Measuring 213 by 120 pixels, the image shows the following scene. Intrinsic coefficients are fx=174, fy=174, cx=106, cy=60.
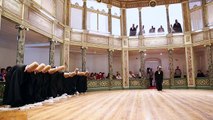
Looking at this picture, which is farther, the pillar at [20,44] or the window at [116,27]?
the window at [116,27]

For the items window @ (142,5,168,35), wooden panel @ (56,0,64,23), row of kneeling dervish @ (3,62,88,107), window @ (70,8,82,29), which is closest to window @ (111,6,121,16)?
window @ (142,5,168,35)

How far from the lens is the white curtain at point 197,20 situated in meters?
12.1

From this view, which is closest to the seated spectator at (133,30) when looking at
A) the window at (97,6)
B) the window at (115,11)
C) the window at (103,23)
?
the window at (115,11)

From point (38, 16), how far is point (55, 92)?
3947 mm

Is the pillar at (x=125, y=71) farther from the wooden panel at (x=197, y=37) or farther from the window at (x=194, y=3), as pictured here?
the window at (x=194, y=3)

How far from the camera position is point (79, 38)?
11742mm

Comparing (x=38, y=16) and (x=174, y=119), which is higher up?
(x=38, y=16)

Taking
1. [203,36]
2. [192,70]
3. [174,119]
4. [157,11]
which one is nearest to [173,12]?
[157,11]

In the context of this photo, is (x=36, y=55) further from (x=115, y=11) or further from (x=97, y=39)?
(x=115, y=11)

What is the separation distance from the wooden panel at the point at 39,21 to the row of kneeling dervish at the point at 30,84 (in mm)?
2870

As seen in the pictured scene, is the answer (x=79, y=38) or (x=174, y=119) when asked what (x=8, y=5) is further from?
(x=174, y=119)

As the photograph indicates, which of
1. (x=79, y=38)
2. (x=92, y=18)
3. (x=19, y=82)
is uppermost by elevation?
(x=92, y=18)

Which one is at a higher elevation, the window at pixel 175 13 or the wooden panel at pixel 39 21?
the window at pixel 175 13

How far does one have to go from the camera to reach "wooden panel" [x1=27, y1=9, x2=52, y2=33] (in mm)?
7766
